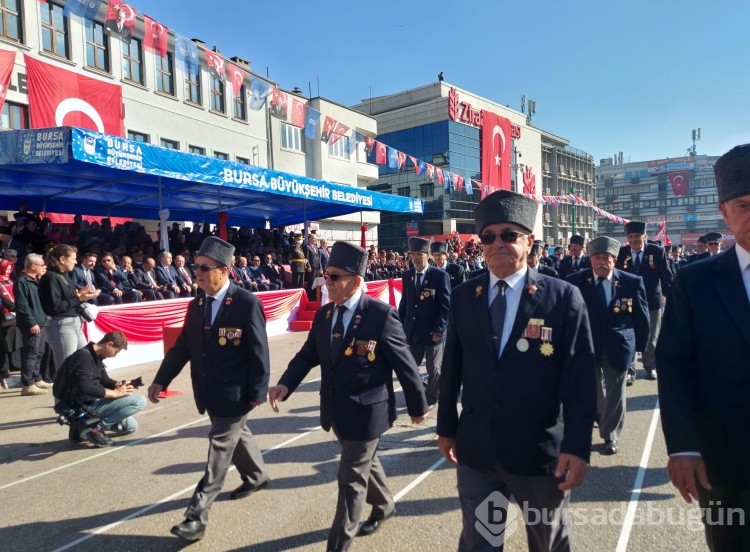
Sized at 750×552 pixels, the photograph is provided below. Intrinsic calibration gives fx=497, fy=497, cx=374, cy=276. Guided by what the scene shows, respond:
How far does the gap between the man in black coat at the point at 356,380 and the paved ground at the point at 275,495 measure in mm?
451

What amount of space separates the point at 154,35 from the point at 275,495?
34.8 ft

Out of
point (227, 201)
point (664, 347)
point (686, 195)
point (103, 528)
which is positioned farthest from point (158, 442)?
point (686, 195)

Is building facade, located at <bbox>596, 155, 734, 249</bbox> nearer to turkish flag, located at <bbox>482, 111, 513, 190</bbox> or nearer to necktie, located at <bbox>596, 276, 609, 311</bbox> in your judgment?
turkish flag, located at <bbox>482, 111, 513, 190</bbox>

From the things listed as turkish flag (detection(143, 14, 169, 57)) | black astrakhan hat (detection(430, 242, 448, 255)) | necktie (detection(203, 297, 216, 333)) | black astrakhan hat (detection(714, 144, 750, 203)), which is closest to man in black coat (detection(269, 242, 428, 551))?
necktie (detection(203, 297, 216, 333))

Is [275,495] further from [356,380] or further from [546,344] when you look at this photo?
[546,344]

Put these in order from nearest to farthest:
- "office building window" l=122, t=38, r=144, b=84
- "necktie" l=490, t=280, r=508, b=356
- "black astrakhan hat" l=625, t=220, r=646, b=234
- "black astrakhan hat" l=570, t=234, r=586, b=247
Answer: "necktie" l=490, t=280, r=508, b=356
"black astrakhan hat" l=625, t=220, r=646, b=234
"black astrakhan hat" l=570, t=234, r=586, b=247
"office building window" l=122, t=38, r=144, b=84

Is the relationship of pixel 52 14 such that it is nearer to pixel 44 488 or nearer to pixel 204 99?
pixel 204 99

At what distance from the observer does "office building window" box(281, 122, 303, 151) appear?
30180 mm

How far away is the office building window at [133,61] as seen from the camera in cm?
2125

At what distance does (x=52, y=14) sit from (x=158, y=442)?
20.1 metres

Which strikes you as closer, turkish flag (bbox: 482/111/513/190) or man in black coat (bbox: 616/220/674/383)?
man in black coat (bbox: 616/220/674/383)

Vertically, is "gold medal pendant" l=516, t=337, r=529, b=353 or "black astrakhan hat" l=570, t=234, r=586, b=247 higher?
"black astrakhan hat" l=570, t=234, r=586, b=247

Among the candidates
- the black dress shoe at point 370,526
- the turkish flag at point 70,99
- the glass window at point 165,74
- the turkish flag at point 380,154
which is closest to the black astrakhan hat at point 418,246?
the black dress shoe at point 370,526

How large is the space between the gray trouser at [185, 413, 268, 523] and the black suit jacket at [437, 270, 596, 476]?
187 cm
